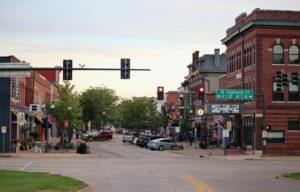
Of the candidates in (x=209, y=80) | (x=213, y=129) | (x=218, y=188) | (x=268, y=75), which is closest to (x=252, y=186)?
(x=218, y=188)

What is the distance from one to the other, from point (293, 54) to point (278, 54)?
1571mm

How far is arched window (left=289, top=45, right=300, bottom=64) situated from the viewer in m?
62.5

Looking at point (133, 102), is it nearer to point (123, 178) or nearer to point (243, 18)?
point (243, 18)

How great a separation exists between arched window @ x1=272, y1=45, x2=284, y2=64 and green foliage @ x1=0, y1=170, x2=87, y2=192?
38.8 metres

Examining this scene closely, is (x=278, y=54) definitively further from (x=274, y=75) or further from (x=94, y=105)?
(x=94, y=105)

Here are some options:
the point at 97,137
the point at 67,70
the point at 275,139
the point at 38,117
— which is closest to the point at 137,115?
the point at 97,137

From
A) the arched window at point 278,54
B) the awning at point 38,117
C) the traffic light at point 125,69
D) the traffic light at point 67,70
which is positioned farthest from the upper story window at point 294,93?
the traffic light at point 67,70

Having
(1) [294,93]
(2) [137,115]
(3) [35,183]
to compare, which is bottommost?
(3) [35,183]

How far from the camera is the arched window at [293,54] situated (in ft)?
205

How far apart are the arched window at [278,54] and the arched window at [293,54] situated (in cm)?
96

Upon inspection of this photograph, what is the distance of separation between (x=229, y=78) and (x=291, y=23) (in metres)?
15.8

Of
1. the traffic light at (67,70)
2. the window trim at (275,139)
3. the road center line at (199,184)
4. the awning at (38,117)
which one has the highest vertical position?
the traffic light at (67,70)

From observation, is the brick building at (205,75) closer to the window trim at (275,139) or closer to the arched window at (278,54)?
the arched window at (278,54)

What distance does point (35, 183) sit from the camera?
2462 centimetres
